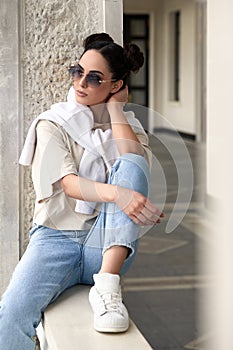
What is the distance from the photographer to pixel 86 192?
90.0 inches

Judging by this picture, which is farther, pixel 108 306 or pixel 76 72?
pixel 76 72

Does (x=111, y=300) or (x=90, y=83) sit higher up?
(x=90, y=83)

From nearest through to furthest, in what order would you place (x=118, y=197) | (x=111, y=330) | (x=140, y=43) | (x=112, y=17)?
(x=111, y=330) < (x=118, y=197) < (x=112, y=17) < (x=140, y=43)

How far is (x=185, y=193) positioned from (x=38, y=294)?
740 mm

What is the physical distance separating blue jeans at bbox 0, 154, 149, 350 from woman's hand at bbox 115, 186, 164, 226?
0.11 ft

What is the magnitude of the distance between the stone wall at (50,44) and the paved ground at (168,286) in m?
0.51

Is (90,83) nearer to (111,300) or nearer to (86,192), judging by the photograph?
(86,192)

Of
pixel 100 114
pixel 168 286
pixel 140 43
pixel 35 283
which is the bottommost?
pixel 168 286

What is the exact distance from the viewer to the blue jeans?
222cm

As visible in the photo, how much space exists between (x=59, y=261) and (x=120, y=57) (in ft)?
2.20

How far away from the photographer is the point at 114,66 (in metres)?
2.35

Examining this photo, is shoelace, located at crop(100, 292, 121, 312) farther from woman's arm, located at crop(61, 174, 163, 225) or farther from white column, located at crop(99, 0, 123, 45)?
white column, located at crop(99, 0, 123, 45)

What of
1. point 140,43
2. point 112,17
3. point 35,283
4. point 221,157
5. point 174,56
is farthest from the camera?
point 140,43

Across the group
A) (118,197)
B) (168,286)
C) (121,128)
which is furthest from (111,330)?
(168,286)
